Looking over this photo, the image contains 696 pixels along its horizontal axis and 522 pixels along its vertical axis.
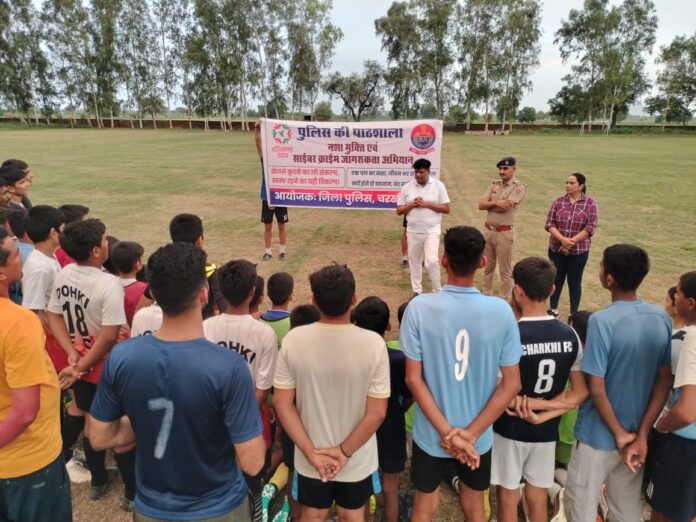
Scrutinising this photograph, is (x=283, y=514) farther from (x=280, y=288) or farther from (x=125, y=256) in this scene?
(x=125, y=256)

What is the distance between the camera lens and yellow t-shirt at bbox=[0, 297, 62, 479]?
1.77 meters

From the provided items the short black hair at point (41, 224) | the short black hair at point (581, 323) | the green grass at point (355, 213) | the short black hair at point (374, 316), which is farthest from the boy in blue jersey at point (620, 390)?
the green grass at point (355, 213)

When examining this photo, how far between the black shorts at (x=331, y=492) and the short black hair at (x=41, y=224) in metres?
2.62

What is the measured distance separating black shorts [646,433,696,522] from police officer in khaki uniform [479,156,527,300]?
3.72 meters

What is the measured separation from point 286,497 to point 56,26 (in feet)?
226

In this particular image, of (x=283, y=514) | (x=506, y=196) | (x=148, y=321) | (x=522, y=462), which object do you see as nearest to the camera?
(x=522, y=462)

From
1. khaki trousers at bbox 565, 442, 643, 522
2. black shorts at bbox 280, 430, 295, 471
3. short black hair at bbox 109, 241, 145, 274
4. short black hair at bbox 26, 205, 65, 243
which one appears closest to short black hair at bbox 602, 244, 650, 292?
khaki trousers at bbox 565, 442, 643, 522

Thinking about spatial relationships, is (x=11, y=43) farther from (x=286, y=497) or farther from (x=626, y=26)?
(x=626, y=26)

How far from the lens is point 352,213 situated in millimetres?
11688

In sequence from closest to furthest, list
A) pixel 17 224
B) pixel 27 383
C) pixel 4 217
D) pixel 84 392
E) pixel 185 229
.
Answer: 1. pixel 27 383
2. pixel 84 392
3. pixel 185 229
4. pixel 17 224
5. pixel 4 217

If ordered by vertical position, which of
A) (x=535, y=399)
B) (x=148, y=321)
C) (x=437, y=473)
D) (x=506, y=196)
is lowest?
(x=437, y=473)

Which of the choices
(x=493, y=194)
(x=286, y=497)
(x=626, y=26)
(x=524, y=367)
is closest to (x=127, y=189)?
(x=493, y=194)

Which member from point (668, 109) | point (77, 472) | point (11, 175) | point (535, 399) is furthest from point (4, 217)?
point (668, 109)

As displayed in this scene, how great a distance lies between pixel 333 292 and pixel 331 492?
1.08 m
